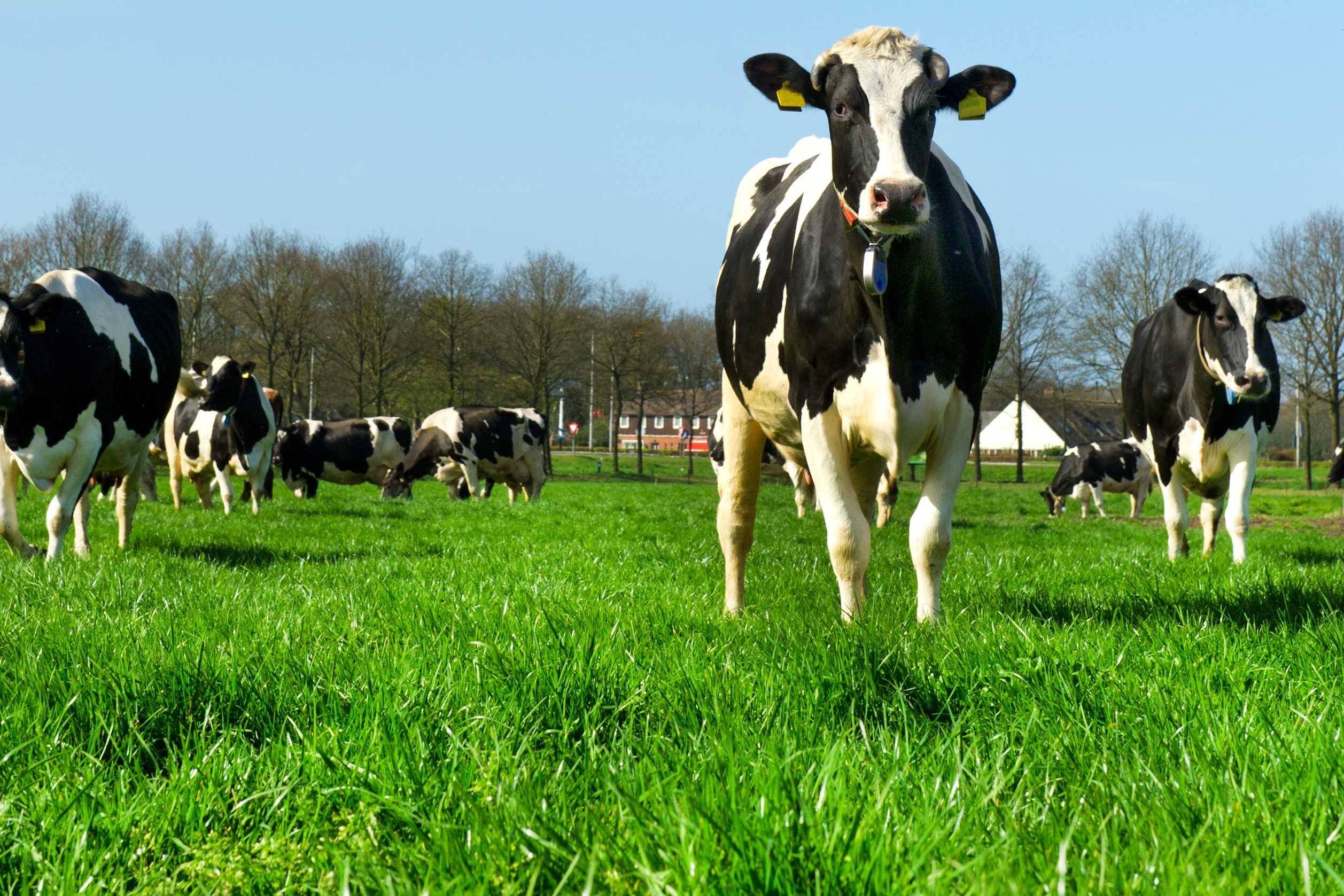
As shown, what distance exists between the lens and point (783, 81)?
4512mm

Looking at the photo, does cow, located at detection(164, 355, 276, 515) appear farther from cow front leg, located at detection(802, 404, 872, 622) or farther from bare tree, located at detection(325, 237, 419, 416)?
bare tree, located at detection(325, 237, 419, 416)

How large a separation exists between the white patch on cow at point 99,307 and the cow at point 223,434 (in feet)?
22.4

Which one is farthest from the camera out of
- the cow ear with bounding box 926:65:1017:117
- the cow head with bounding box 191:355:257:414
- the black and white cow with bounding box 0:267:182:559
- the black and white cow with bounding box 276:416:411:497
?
the black and white cow with bounding box 276:416:411:497

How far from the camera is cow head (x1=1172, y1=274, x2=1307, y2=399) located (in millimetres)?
7254

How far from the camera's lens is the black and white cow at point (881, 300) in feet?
13.3

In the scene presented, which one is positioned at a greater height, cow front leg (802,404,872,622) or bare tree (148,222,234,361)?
bare tree (148,222,234,361)

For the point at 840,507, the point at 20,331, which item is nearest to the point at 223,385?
the point at 20,331

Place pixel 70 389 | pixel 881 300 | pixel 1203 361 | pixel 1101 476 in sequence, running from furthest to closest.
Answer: pixel 1101 476
pixel 1203 361
pixel 70 389
pixel 881 300

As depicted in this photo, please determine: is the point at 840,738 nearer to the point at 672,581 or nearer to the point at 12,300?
the point at 672,581

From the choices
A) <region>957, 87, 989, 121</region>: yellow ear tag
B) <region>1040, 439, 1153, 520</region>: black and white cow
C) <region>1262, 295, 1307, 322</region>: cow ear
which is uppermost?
<region>957, 87, 989, 121</region>: yellow ear tag

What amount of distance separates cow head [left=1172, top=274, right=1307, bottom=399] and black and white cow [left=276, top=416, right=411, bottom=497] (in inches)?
843

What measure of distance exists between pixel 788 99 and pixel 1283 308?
17.1 ft

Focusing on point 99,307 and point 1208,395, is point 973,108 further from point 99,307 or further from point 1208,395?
point 99,307

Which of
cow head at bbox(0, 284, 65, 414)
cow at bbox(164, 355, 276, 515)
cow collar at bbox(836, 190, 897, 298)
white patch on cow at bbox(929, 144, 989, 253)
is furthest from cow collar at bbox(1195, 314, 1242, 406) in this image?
cow at bbox(164, 355, 276, 515)
